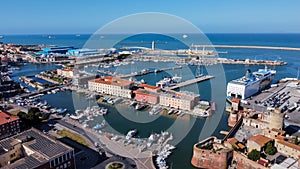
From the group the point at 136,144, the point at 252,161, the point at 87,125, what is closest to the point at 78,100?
the point at 87,125

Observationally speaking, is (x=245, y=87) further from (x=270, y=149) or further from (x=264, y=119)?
(x=270, y=149)

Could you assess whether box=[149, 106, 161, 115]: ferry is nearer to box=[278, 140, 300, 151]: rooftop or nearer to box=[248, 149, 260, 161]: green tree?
box=[248, 149, 260, 161]: green tree

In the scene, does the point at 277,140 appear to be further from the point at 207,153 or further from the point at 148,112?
the point at 148,112

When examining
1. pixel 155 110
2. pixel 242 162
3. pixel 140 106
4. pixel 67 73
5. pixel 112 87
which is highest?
pixel 67 73

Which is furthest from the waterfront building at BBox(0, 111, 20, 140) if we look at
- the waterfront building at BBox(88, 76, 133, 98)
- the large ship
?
the large ship

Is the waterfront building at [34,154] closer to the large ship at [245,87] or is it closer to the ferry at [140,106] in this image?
the ferry at [140,106]

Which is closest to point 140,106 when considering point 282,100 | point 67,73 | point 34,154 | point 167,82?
point 167,82

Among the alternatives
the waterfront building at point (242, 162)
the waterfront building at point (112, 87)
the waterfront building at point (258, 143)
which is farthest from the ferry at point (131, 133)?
the waterfront building at point (112, 87)
